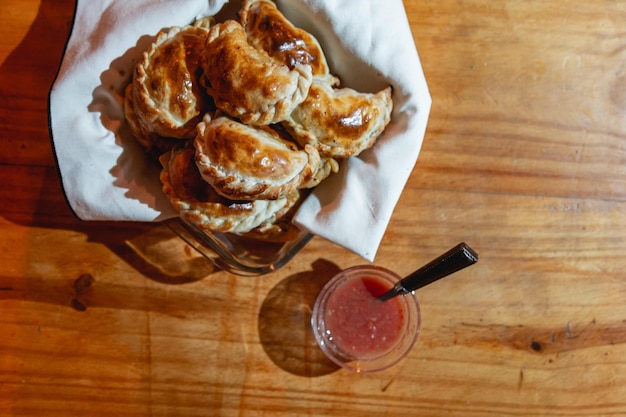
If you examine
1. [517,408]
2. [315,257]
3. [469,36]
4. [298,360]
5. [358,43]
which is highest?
[358,43]

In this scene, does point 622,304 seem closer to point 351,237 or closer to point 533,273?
point 533,273

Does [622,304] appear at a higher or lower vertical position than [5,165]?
lower

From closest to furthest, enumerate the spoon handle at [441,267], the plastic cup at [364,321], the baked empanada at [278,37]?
the spoon handle at [441,267] < the baked empanada at [278,37] < the plastic cup at [364,321]

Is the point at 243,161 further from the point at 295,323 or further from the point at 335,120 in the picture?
the point at 295,323

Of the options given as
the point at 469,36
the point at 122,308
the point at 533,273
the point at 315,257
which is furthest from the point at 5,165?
the point at 533,273

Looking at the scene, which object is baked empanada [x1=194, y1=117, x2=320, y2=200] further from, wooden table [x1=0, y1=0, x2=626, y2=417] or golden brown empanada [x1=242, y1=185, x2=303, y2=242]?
wooden table [x1=0, y1=0, x2=626, y2=417]

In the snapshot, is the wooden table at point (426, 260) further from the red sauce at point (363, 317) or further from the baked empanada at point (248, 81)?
the baked empanada at point (248, 81)

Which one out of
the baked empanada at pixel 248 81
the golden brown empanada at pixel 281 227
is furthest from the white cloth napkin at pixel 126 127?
the baked empanada at pixel 248 81
